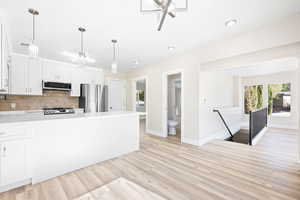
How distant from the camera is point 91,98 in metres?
4.41

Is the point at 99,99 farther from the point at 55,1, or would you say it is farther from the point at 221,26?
the point at 221,26

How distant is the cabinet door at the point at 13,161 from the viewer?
66.6 inches

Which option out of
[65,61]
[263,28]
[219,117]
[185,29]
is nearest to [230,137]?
[219,117]

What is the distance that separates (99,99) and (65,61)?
1.53 m

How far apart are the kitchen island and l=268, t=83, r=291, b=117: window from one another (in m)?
6.33

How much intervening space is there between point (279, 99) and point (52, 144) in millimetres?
7621

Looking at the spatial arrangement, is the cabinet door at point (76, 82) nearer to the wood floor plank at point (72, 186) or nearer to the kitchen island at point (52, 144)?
the kitchen island at point (52, 144)

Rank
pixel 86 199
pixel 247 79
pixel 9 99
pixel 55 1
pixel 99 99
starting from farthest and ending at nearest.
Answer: pixel 247 79 < pixel 99 99 < pixel 9 99 < pixel 55 1 < pixel 86 199

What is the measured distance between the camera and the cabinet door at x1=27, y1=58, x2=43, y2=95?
11.8 ft

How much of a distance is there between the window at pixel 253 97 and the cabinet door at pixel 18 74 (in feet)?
26.2

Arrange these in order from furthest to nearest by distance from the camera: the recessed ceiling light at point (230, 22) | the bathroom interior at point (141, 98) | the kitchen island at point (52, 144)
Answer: the bathroom interior at point (141, 98) → the recessed ceiling light at point (230, 22) → the kitchen island at point (52, 144)

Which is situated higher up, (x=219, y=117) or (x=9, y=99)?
(x=9, y=99)

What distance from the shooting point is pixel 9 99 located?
11.8 feet

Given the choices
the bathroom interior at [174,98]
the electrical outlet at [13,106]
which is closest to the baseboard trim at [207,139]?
the bathroom interior at [174,98]
